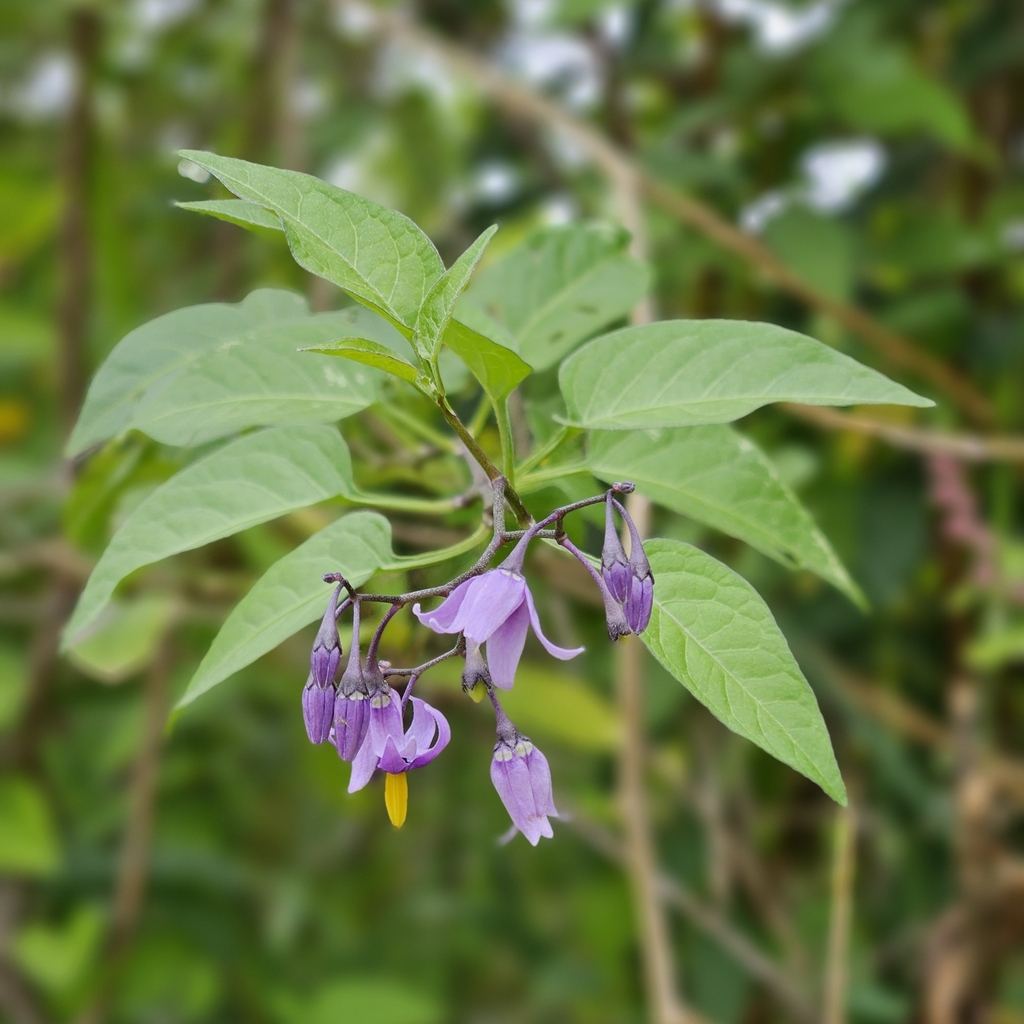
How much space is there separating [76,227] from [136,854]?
2.61 feet

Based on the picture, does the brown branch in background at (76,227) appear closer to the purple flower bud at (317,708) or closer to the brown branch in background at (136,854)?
the brown branch in background at (136,854)

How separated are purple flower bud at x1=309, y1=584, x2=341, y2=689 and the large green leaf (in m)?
0.13

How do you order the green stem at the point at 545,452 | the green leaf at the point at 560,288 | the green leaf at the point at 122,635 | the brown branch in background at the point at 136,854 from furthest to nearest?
the brown branch in background at the point at 136,854, the green leaf at the point at 122,635, the green leaf at the point at 560,288, the green stem at the point at 545,452

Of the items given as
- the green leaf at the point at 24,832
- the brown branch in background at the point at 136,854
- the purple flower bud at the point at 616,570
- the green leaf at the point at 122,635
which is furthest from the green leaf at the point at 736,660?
the green leaf at the point at 24,832

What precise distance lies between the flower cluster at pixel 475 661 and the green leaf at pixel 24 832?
102 cm

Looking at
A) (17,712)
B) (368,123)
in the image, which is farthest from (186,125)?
(17,712)

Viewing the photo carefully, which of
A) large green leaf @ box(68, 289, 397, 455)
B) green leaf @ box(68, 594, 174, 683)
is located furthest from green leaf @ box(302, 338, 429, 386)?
green leaf @ box(68, 594, 174, 683)

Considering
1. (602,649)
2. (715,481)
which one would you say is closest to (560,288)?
(715,481)

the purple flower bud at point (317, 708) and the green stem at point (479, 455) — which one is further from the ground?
the green stem at point (479, 455)

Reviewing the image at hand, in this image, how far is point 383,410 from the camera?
0.60 m

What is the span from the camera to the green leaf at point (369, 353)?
384mm

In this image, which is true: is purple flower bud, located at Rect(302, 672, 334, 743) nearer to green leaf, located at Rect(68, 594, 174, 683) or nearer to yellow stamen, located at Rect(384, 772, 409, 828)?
yellow stamen, located at Rect(384, 772, 409, 828)

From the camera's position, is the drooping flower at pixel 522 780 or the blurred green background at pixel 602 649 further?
the blurred green background at pixel 602 649

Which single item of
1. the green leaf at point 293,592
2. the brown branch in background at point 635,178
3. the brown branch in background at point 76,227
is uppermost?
the green leaf at point 293,592
